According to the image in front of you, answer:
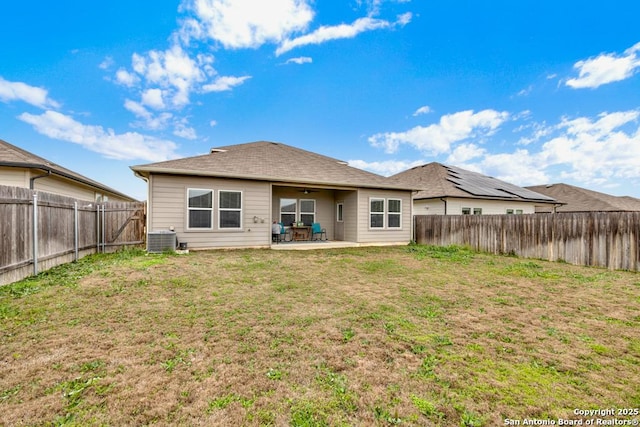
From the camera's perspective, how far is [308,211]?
13.4 m

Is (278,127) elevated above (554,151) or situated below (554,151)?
above

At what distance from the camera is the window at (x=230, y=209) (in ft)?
33.2

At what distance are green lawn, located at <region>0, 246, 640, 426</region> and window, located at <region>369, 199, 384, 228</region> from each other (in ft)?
23.5

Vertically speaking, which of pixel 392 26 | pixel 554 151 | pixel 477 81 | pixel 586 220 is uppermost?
pixel 392 26

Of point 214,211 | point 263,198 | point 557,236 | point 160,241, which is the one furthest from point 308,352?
point 557,236

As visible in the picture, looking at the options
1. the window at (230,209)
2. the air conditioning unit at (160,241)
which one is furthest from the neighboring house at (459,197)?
the air conditioning unit at (160,241)

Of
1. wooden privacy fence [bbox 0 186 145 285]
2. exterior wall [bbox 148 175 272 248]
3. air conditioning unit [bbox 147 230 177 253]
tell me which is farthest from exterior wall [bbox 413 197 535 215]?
wooden privacy fence [bbox 0 186 145 285]

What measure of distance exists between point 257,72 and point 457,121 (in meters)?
13.1

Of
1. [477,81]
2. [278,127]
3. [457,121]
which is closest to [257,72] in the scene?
[278,127]

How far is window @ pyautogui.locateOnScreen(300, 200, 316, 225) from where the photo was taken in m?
13.3

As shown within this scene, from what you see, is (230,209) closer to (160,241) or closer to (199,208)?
(199,208)

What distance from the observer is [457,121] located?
18.4 meters

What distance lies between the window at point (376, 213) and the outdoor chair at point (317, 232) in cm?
236

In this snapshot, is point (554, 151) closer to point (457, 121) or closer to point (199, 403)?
point (457, 121)
